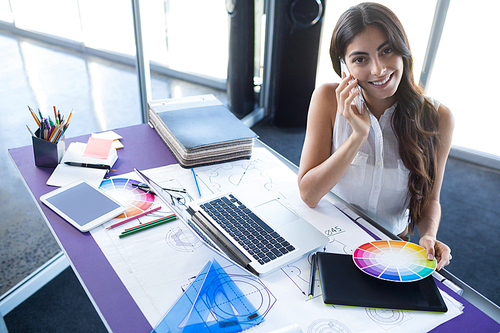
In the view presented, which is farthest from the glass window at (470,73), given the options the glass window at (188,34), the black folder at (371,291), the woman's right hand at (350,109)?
the black folder at (371,291)

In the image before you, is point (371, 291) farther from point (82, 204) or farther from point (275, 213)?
point (82, 204)

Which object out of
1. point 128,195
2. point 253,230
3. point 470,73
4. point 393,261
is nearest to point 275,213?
point 253,230

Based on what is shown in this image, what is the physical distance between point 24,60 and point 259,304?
149 cm

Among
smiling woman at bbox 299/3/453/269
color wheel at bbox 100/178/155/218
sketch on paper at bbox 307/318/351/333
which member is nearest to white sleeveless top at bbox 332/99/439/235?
smiling woman at bbox 299/3/453/269

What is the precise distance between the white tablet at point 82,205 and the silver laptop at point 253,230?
0.13 metres

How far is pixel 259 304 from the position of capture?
82 cm

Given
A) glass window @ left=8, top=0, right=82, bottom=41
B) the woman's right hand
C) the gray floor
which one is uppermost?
glass window @ left=8, top=0, right=82, bottom=41

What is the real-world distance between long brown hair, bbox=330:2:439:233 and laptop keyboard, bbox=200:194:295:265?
21.8 inches

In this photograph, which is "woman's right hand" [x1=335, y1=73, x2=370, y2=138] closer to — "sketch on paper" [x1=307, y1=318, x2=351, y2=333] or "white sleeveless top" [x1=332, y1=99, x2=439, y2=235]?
"white sleeveless top" [x1=332, y1=99, x2=439, y2=235]

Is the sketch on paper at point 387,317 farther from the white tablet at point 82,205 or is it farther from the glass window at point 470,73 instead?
the glass window at point 470,73

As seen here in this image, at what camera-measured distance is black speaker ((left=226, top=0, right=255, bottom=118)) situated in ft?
9.39

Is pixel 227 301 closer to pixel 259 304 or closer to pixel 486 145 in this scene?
pixel 259 304

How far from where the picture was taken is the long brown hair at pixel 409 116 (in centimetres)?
114

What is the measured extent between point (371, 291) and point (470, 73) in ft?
9.14
